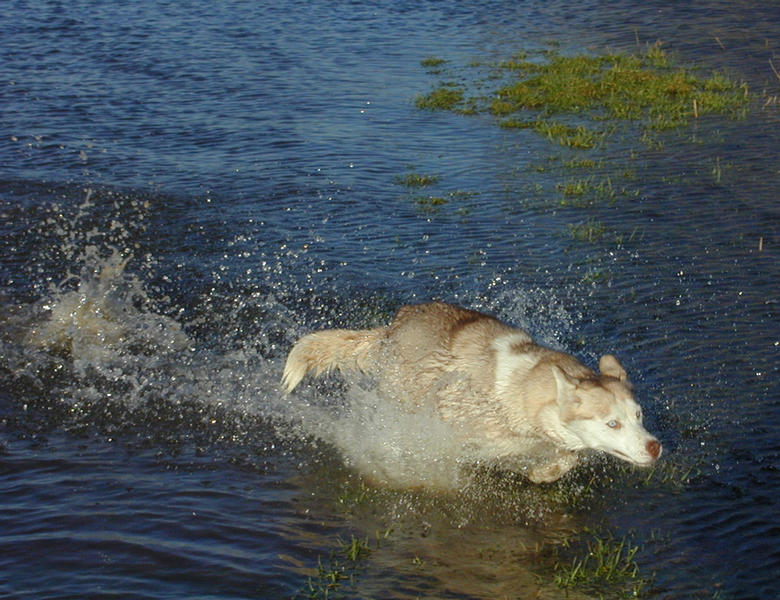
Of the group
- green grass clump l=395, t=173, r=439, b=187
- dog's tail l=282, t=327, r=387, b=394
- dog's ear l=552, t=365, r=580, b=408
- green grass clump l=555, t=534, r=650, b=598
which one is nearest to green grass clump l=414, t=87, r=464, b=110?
green grass clump l=395, t=173, r=439, b=187

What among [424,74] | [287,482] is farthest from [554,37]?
[287,482]

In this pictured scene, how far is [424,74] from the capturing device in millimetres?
19781

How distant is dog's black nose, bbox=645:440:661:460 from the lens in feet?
20.3

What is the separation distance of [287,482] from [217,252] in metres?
4.85

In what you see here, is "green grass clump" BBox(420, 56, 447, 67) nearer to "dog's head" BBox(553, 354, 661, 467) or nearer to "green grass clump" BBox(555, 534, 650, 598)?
"dog's head" BBox(553, 354, 661, 467)

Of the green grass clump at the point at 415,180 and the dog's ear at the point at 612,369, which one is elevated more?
the dog's ear at the point at 612,369

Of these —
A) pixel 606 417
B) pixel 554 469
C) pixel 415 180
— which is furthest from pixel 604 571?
pixel 415 180

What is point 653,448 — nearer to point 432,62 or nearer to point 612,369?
point 612,369

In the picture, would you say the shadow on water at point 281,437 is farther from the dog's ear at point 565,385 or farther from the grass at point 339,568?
the dog's ear at point 565,385

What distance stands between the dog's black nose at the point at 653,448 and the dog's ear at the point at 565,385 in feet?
1.91

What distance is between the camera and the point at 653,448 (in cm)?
619

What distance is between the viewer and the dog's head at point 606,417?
6262mm

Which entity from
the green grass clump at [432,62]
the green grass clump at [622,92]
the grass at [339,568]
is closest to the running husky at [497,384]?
the grass at [339,568]

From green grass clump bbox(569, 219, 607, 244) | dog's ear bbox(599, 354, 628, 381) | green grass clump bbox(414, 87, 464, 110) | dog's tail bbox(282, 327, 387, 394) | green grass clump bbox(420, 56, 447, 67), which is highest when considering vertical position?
green grass clump bbox(420, 56, 447, 67)
